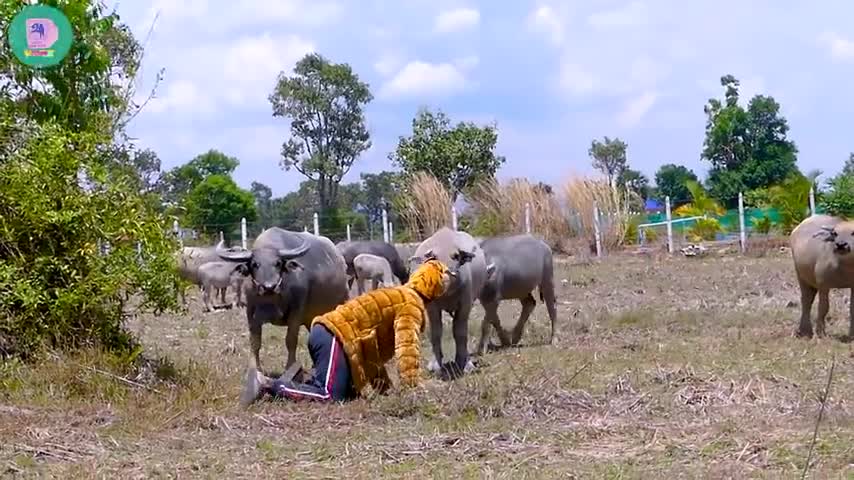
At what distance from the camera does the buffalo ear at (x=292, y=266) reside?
32.4 ft

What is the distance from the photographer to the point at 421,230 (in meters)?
28.2

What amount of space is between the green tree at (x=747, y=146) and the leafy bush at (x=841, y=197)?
40.3 ft

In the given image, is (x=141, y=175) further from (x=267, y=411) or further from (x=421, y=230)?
(x=421, y=230)

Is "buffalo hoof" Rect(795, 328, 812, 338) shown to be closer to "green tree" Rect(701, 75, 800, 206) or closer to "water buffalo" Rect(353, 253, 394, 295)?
"water buffalo" Rect(353, 253, 394, 295)

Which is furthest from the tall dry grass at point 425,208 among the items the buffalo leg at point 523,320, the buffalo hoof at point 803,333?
the buffalo hoof at point 803,333

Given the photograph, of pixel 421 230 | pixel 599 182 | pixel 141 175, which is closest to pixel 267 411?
pixel 141 175

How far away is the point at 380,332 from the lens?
859 centimetres

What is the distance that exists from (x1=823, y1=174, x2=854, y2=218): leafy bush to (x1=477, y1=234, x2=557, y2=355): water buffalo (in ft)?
46.5

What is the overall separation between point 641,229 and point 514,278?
61.0 feet

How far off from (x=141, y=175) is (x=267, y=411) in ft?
12.1

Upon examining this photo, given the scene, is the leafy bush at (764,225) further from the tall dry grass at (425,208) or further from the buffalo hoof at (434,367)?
the buffalo hoof at (434,367)

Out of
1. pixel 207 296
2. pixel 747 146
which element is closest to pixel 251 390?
pixel 207 296

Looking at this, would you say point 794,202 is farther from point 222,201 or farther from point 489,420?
point 489,420

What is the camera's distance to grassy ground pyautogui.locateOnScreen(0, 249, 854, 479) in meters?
6.33
